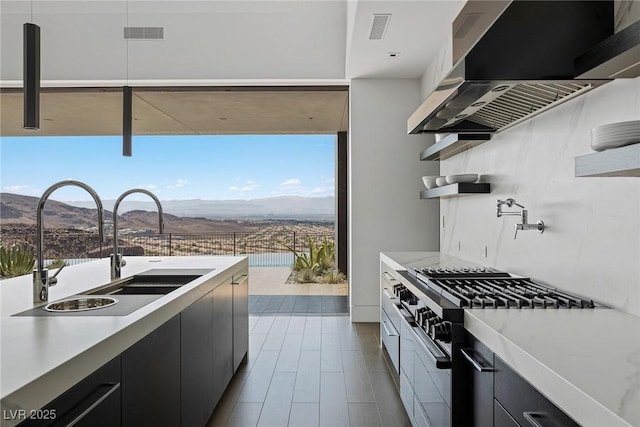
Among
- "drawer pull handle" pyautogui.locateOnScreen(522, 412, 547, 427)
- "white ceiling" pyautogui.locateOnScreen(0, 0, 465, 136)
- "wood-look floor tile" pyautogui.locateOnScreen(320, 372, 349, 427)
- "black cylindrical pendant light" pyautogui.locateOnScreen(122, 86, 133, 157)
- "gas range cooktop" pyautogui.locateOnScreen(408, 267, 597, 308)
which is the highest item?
"white ceiling" pyautogui.locateOnScreen(0, 0, 465, 136)

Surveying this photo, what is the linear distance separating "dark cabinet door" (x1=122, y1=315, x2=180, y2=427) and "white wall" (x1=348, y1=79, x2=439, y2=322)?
340cm

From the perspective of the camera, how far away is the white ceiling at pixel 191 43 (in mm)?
4773

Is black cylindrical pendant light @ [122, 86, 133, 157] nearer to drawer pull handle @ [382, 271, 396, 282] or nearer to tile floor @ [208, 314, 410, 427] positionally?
tile floor @ [208, 314, 410, 427]

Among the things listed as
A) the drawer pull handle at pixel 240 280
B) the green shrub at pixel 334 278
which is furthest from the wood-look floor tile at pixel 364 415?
the green shrub at pixel 334 278

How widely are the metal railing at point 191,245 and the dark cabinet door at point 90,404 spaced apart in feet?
27.1

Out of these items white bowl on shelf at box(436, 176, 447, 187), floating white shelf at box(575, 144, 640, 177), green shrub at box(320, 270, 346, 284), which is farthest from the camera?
green shrub at box(320, 270, 346, 284)

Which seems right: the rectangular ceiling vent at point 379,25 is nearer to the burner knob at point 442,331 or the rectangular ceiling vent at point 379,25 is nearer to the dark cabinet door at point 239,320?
the dark cabinet door at point 239,320

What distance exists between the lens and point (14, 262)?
6.57 meters

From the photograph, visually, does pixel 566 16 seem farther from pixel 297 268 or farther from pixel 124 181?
pixel 124 181

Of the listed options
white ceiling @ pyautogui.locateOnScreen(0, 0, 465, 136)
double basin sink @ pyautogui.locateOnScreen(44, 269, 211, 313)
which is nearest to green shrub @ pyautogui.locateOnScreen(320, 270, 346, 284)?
white ceiling @ pyautogui.locateOnScreen(0, 0, 465, 136)

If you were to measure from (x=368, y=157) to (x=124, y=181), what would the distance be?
11353 mm

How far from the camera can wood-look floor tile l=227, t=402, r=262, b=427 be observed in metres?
2.56

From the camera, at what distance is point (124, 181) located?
1404 centimetres

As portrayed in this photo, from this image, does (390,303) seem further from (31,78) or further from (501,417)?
(31,78)
